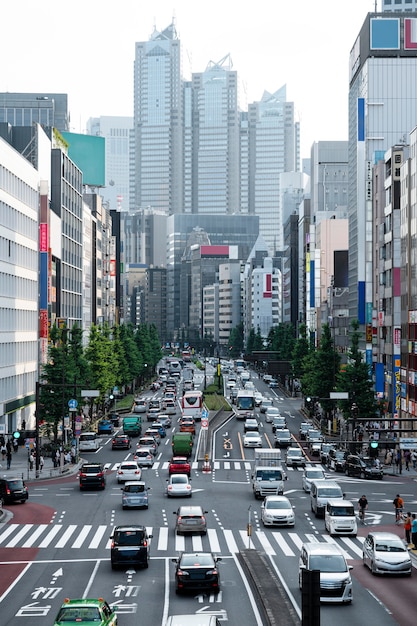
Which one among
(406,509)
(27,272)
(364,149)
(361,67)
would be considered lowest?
(406,509)

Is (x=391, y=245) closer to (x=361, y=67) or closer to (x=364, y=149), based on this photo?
(x=364, y=149)

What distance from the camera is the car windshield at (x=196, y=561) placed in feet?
121

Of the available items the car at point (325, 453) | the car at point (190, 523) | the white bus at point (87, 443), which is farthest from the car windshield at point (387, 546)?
the white bus at point (87, 443)

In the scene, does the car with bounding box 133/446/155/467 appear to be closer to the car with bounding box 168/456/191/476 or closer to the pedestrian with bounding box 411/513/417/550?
the car with bounding box 168/456/191/476

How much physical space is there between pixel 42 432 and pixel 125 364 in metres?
49.0

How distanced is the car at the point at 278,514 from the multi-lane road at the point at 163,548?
0.51 m

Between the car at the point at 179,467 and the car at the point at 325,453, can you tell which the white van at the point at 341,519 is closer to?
the car at the point at 179,467

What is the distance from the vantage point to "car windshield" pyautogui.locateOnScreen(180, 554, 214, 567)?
3675cm

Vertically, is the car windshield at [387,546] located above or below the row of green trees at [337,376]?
below

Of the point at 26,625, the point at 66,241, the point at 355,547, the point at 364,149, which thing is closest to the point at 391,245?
the point at 364,149

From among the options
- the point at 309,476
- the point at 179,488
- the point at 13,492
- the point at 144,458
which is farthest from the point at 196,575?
the point at 144,458

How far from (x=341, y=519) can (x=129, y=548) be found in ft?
44.9

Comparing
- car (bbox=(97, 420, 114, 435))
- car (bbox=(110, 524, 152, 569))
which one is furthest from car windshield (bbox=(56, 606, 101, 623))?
car (bbox=(97, 420, 114, 435))

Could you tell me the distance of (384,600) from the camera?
36.1m
